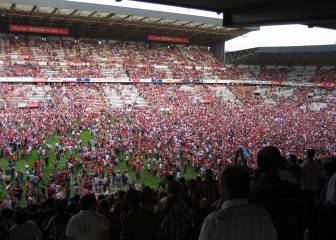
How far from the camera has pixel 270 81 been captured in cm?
5816

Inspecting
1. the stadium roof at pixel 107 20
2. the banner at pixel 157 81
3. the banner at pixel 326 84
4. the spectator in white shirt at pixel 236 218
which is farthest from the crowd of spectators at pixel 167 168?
the stadium roof at pixel 107 20

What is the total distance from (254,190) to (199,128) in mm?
27074

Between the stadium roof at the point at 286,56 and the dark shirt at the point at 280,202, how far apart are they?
5345 cm

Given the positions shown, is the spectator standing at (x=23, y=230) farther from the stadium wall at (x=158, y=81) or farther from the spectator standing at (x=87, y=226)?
the stadium wall at (x=158, y=81)

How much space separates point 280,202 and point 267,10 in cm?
665

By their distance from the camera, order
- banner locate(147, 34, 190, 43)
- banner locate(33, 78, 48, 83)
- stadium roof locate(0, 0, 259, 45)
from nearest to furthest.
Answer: stadium roof locate(0, 0, 259, 45) → banner locate(33, 78, 48, 83) → banner locate(147, 34, 190, 43)

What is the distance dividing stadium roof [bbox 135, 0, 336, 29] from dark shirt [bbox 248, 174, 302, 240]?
5196 millimetres

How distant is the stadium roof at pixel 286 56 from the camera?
178 ft

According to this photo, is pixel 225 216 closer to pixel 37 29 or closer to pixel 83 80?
pixel 83 80

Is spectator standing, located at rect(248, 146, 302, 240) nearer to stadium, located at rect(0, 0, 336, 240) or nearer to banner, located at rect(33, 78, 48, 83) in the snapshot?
stadium, located at rect(0, 0, 336, 240)

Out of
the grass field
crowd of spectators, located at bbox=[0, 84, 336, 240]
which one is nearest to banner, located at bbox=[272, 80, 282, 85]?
crowd of spectators, located at bbox=[0, 84, 336, 240]

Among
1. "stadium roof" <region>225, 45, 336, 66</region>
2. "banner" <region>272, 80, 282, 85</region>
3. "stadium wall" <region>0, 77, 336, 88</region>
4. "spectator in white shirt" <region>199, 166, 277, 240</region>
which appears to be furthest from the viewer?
"banner" <region>272, 80, 282, 85</region>

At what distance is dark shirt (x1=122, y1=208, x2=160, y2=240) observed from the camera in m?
3.73

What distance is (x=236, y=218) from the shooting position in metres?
2.31
